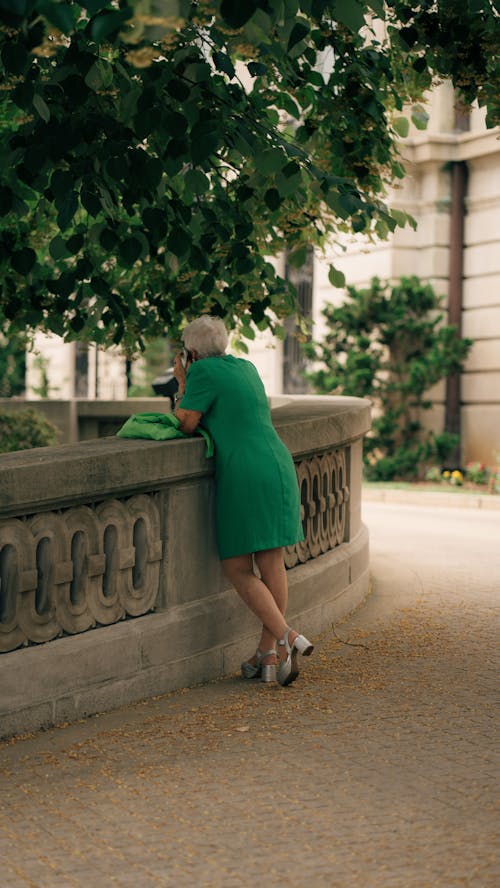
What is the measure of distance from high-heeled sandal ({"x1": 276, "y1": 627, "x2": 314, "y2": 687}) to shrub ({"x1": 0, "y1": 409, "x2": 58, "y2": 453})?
6.95 meters

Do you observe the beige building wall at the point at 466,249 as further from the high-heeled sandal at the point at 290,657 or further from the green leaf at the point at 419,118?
the high-heeled sandal at the point at 290,657

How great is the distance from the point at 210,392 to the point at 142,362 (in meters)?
20.8

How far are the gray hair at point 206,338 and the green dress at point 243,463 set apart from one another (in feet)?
0.25

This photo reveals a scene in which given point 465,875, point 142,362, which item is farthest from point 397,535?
point 142,362

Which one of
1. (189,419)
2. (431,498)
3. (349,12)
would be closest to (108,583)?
(189,419)

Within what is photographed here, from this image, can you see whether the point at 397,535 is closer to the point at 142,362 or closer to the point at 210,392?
the point at 210,392

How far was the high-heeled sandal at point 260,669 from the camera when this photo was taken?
256 inches

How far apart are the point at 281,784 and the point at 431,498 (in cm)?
1313

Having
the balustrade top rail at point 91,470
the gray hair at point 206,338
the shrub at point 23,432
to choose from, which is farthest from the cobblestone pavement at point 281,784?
the shrub at point 23,432

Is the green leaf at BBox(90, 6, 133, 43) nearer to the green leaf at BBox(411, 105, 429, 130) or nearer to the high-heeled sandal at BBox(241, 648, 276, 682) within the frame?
the high-heeled sandal at BBox(241, 648, 276, 682)

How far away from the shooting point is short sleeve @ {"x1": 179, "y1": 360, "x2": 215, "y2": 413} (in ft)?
21.3

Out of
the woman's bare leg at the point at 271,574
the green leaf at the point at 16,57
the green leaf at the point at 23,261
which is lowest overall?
the woman's bare leg at the point at 271,574

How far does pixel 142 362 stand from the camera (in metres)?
27.1

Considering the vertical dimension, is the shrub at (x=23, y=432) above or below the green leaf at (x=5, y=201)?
below
